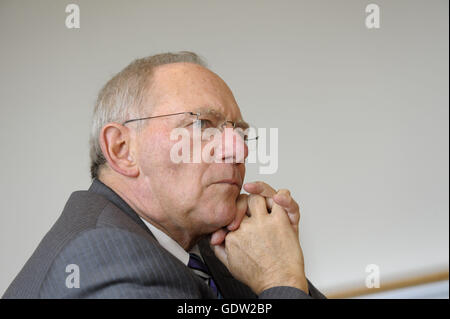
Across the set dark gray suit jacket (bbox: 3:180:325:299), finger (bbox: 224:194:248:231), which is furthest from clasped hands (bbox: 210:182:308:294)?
dark gray suit jacket (bbox: 3:180:325:299)

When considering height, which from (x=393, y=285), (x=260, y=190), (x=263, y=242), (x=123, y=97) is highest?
(x=123, y=97)

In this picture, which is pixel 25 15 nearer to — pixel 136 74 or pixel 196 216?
pixel 136 74

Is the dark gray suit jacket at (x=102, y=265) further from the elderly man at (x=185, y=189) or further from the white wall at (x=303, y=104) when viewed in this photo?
the white wall at (x=303, y=104)

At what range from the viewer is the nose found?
125cm

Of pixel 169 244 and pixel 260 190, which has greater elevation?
pixel 260 190

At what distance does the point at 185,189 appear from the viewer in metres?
1.21

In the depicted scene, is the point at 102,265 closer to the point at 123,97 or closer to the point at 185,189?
the point at 185,189

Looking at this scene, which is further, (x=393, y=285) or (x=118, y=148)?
(x=393, y=285)

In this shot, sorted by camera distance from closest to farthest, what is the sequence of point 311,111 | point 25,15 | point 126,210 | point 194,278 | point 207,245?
1. point 194,278
2. point 126,210
3. point 207,245
4. point 25,15
5. point 311,111

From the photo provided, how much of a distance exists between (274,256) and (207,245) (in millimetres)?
456

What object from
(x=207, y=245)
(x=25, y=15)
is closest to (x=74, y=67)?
(x=25, y=15)

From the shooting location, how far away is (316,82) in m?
2.57

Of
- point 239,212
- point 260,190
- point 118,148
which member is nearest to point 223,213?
point 239,212

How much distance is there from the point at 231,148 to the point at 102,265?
529mm
